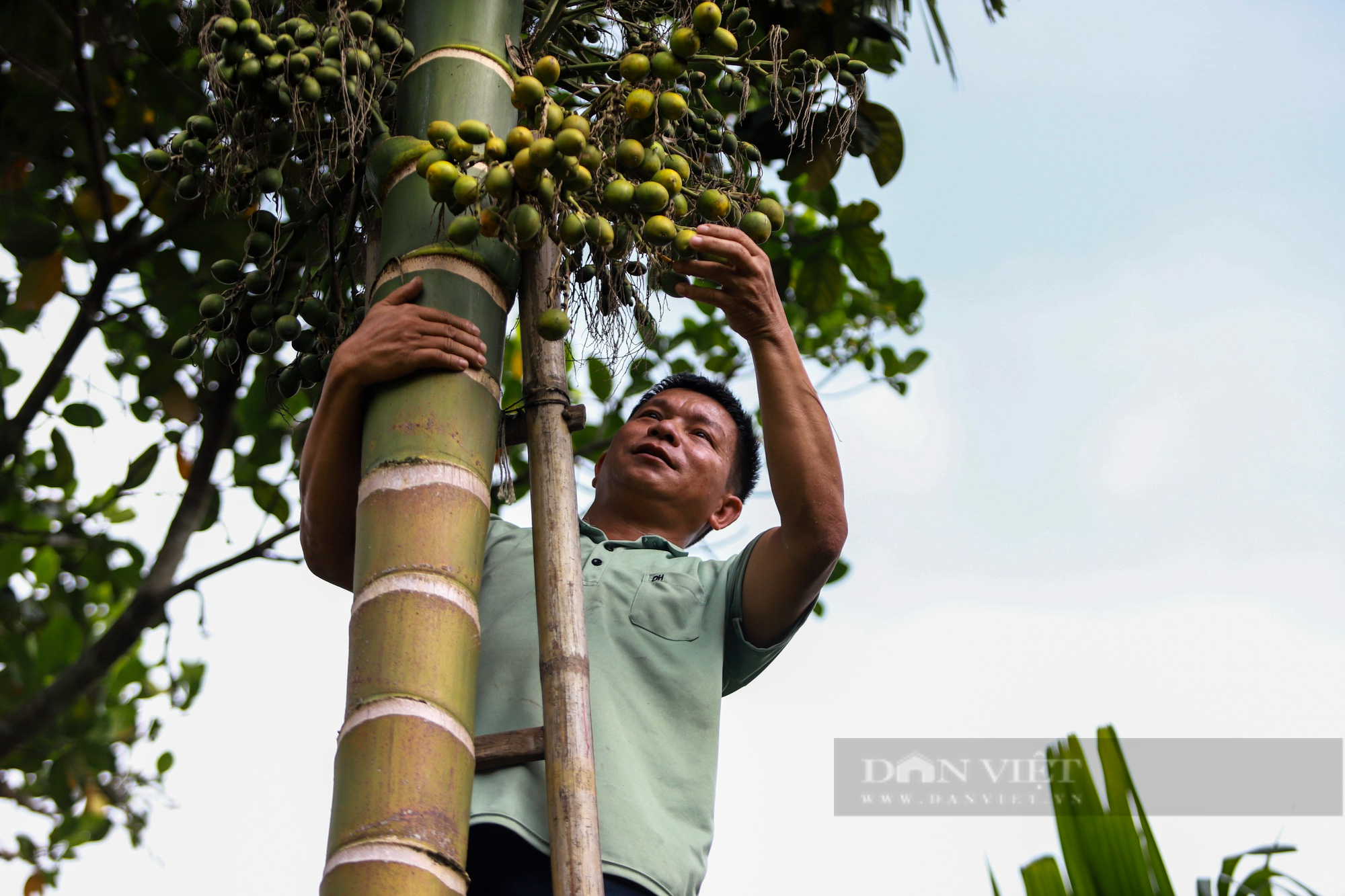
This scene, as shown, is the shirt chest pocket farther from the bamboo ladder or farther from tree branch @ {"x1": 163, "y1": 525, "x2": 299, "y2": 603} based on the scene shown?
tree branch @ {"x1": 163, "y1": 525, "x2": 299, "y2": 603}

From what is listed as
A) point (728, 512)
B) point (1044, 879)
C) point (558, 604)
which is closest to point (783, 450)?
point (558, 604)

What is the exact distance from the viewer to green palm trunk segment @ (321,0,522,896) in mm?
1497

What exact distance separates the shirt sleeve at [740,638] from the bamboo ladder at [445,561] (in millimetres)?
542

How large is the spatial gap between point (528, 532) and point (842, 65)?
1026 mm

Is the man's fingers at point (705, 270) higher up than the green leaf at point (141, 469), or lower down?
lower down

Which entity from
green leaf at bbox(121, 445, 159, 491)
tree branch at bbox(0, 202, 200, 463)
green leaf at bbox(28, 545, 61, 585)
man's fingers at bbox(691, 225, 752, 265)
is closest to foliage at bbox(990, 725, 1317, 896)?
man's fingers at bbox(691, 225, 752, 265)

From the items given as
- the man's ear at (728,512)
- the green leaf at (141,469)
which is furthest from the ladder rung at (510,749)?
the green leaf at (141,469)

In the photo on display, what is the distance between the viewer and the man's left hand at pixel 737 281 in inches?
80.4

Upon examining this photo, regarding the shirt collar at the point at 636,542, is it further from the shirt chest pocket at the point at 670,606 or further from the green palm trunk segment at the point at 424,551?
the green palm trunk segment at the point at 424,551

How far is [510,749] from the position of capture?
1.74 metres

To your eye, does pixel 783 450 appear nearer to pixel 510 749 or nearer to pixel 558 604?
pixel 558 604

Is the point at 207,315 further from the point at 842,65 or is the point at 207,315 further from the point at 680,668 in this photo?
the point at 842,65

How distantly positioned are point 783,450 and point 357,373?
2.40 feet

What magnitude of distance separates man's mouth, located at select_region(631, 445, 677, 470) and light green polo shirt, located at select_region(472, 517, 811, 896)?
0.35 metres
